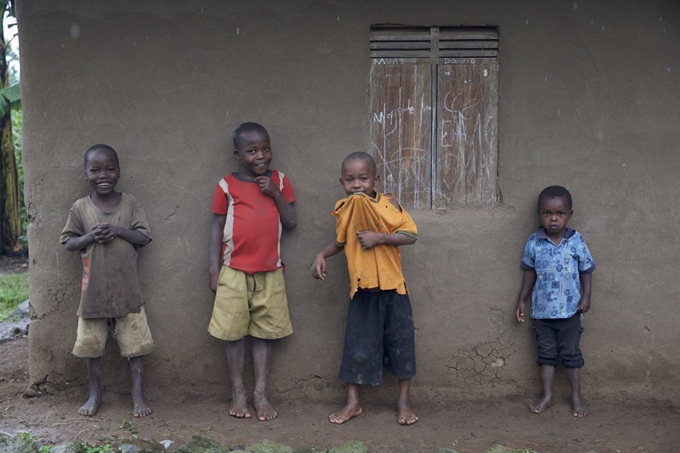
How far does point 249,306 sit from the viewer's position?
13.8 feet

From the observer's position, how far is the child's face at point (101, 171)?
4059 mm

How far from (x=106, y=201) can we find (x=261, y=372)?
4.39 ft

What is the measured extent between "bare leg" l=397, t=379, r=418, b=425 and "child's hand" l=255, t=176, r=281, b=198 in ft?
4.32

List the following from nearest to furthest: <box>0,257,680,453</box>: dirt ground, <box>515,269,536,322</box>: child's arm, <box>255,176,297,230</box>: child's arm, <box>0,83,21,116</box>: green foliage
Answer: <box>0,257,680,453</box>: dirt ground < <box>255,176,297,230</box>: child's arm < <box>515,269,536,322</box>: child's arm < <box>0,83,21,116</box>: green foliage

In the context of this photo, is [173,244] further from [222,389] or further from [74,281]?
[222,389]

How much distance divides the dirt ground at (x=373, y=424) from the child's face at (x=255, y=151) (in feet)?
4.70

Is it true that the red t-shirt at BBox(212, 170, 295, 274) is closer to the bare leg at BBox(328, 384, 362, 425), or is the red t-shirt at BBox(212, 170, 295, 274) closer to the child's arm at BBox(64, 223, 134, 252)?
the child's arm at BBox(64, 223, 134, 252)

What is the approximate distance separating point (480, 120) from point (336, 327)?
1.52m

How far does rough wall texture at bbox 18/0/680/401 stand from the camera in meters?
4.24

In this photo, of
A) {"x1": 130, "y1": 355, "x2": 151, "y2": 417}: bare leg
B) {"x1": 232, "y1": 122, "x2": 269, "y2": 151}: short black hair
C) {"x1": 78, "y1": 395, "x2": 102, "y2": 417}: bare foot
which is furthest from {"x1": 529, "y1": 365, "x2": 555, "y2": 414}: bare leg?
{"x1": 78, "y1": 395, "x2": 102, "y2": 417}: bare foot

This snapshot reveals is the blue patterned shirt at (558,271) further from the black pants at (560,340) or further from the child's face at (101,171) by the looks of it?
the child's face at (101,171)

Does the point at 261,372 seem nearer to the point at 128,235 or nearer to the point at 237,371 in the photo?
the point at 237,371

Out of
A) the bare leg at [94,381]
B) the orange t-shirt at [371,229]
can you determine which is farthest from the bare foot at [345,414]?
the bare leg at [94,381]

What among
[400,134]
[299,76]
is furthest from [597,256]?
[299,76]
